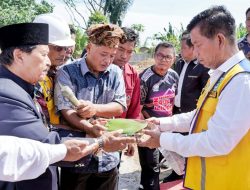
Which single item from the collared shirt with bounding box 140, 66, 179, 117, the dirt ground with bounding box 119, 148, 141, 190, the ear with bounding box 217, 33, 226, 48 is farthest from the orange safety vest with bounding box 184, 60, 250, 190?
the dirt ground with bounding box 119, 148, 141, 190

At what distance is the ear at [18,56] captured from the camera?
2.00 m

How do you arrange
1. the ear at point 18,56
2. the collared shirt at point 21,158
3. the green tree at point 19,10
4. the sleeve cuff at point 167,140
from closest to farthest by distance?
the collared shirt at point 21,158
the ear at point 18,56
the sleeve cuff at point 167,140
the green tree at point 19,10

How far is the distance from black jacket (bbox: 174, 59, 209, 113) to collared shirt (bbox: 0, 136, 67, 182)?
318 centimetres

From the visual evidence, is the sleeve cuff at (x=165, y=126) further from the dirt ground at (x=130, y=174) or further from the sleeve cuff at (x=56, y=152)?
the dirt ground at (x=130, y=174)

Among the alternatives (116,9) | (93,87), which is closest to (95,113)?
(93,87)

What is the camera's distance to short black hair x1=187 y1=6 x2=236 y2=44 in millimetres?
2059

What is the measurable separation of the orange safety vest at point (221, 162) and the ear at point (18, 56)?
1.15 metres

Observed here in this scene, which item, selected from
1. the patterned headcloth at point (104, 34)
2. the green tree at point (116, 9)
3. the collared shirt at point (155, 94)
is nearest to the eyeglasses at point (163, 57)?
the collared shirt at point (155, 94)

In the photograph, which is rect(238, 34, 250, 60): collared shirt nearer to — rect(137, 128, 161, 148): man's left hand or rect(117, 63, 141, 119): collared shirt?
rect(117, 63, 141, 119): collared shirt

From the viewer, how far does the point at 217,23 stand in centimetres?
206

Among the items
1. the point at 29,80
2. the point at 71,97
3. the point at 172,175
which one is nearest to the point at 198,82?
the point at 172,175

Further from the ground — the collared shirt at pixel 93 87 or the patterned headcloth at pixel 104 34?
the patterned headcloth at pixel 104 34

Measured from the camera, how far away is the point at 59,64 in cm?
291

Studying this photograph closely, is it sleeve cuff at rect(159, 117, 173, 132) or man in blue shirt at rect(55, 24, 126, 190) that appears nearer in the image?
man in blue shirt at rect(55, 24, 126, 190)
